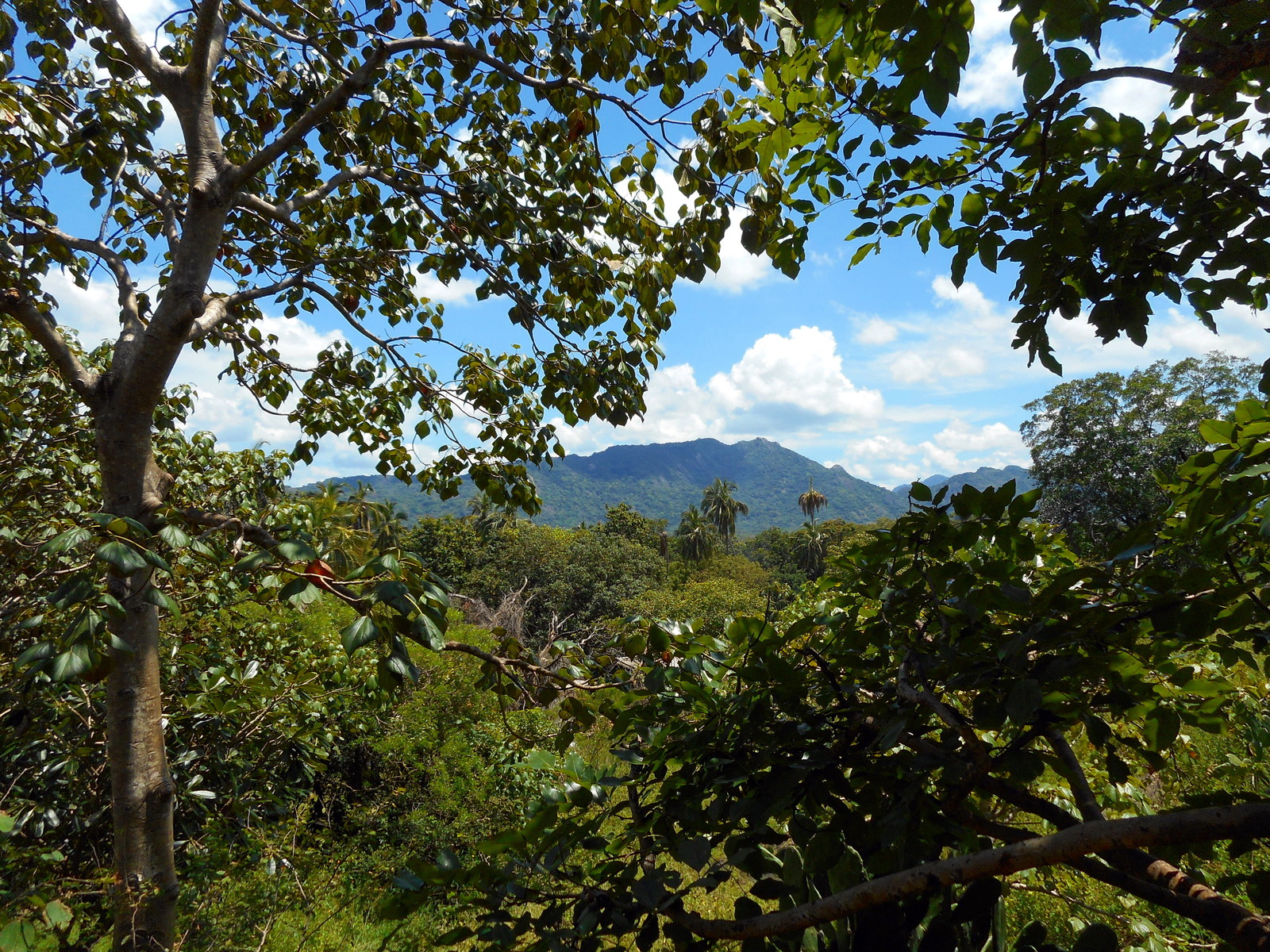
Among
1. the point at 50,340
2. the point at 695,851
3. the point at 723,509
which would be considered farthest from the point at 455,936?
the point at 723,509

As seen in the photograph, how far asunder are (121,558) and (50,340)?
3.96 feet

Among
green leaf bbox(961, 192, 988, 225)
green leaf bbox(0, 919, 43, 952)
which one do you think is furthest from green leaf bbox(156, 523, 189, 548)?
green leaf bbox(961, 192, 988, 225)

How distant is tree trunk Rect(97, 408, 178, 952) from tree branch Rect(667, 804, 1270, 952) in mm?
1920

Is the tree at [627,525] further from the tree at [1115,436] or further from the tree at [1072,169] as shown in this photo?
the tree at [1072,169]

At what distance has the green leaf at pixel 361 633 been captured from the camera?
113 centimetres

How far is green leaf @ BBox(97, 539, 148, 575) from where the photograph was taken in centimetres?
108

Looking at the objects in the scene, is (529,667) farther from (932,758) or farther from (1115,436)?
(1115,436)

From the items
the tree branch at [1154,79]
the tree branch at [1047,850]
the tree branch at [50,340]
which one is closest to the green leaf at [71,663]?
the tree branch at [50,340]

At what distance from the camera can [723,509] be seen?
57969 millimetres

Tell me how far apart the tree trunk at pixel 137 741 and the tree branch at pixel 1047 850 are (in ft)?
6.30

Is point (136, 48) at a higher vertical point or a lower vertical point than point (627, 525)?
higher

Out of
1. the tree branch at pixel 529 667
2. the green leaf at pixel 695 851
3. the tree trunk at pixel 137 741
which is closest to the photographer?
the green leaf at pixel 695 851

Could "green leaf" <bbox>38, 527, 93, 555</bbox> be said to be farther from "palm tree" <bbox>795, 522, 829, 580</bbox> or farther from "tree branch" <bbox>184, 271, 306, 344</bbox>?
"palm tree" <bbox>795, 522, 829, 580</bbox>

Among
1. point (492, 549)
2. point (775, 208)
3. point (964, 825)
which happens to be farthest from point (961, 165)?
point (492, 549)
